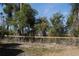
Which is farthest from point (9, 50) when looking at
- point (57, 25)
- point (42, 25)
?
point (57, 25)

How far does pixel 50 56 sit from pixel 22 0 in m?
0.71

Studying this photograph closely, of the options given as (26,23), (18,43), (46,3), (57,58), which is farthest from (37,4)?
(57,58)

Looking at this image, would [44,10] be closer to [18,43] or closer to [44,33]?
[44,33]

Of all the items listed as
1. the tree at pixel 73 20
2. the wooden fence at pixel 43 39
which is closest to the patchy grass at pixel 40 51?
the wooden fence at pixel 43 39

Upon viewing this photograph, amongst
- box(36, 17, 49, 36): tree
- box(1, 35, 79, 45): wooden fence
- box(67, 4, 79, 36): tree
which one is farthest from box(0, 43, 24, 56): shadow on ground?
box(67, 4, 79, 36): tree

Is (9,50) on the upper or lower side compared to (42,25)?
lower

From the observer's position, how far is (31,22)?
2305mm

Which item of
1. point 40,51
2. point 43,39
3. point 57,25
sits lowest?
point 40,51

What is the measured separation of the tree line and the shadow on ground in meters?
0.14

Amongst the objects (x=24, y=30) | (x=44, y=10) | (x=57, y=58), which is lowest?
(x=57, y=58)

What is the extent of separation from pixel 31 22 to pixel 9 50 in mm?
403

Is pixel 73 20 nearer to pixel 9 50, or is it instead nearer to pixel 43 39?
pixel 43 39

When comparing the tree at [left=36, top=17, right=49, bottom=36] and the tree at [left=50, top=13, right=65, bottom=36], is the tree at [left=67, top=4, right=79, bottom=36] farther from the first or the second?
the tree at [left=36, top=17, right=49, bottom=36]

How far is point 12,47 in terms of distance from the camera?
90.3 inches
